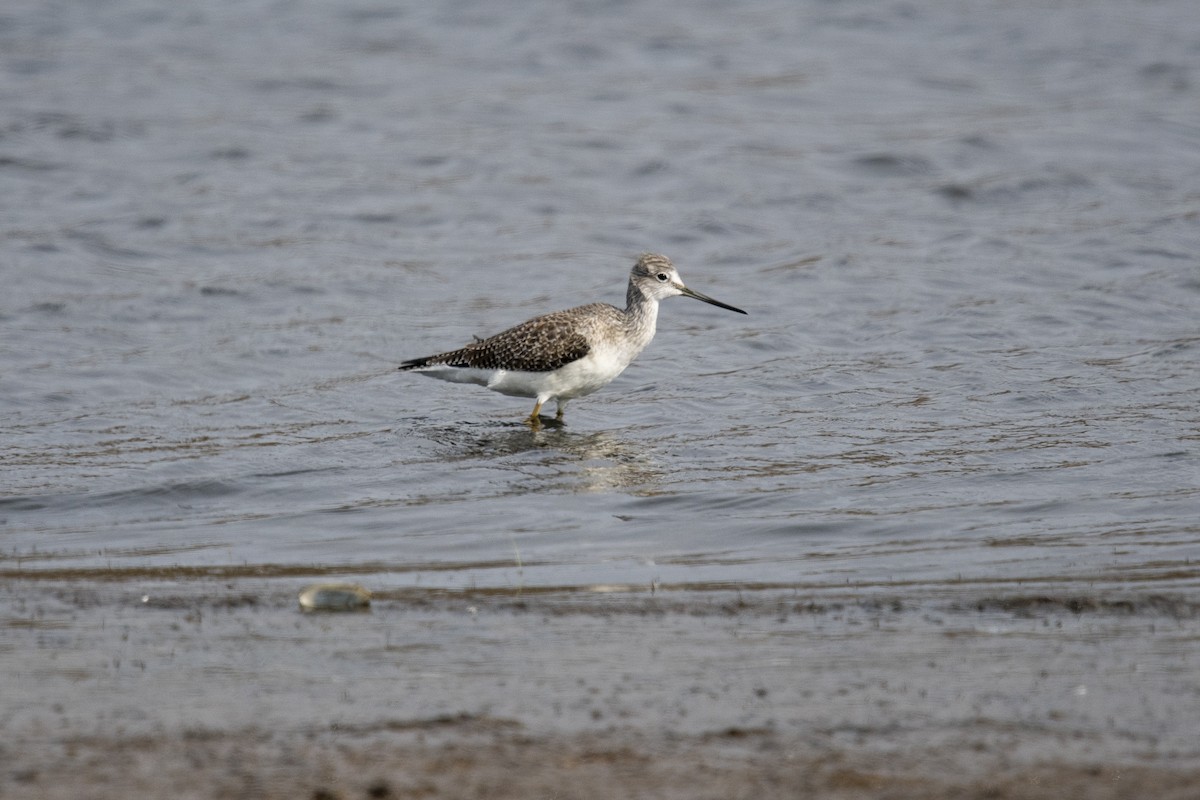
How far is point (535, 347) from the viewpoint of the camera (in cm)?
1088

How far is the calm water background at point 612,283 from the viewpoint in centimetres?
779

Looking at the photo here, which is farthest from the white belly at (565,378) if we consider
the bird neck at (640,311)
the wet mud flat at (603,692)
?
the wet mud flat at (603,692)

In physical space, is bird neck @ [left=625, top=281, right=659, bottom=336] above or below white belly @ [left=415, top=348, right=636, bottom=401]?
above

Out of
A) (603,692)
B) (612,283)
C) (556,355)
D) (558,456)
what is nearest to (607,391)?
(556,355)

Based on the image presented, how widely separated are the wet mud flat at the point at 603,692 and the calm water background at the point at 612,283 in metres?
0.61

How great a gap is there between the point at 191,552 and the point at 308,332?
6.36 m

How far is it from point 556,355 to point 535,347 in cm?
17

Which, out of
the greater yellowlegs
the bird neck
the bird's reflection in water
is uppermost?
the bird neck

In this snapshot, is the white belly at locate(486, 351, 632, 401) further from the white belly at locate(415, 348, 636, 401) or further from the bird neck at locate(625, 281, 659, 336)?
Answer: the bird neck at locate(625, 281, 659, 336)

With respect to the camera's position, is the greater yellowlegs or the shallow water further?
the greater yellowlegs

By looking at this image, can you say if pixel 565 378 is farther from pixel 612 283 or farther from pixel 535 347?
pixel 612 283

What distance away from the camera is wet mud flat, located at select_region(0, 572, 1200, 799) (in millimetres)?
4352

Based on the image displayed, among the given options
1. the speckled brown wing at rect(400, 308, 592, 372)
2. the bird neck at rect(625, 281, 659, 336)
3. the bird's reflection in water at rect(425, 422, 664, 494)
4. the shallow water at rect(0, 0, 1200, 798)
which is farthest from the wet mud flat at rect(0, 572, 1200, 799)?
the bird neck at rect(625, 281, 659, 336)

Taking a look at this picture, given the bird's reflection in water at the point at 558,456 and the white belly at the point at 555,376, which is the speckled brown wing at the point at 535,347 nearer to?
the white belly at the point at 555,376
